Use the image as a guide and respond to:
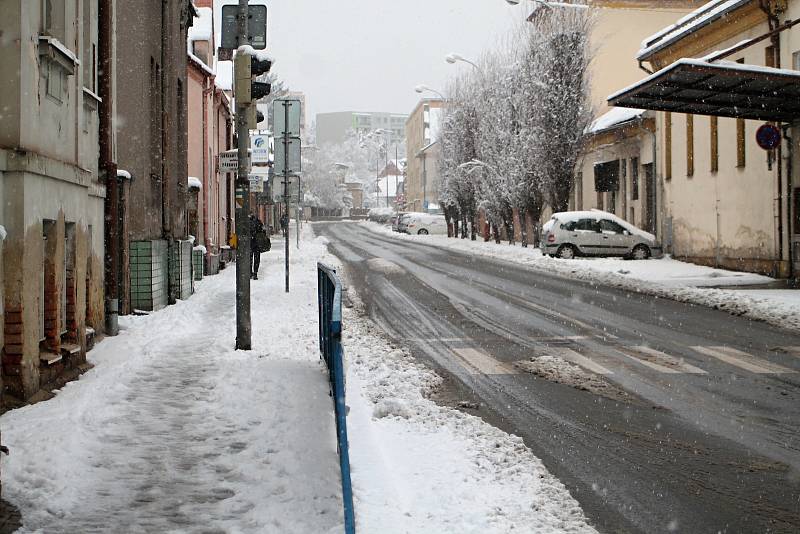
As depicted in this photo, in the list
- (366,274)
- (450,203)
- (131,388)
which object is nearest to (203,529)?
(131,388)

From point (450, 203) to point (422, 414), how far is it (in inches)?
1892

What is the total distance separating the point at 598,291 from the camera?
59.8 feet

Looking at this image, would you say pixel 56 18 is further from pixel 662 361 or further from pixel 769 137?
pixel 769 137

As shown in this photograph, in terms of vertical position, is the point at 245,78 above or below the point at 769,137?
below

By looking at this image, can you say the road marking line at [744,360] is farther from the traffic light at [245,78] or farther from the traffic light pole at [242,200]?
the traffic light at [245,78]

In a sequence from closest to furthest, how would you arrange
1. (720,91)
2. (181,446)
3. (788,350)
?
(181,446) < (788,350) < (720,91)

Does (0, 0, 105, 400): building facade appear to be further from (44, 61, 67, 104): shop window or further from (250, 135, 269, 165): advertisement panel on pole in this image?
(250, 135, 269, 165): advertisement panel on pole

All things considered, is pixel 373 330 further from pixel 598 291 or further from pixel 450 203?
pixel 450 203

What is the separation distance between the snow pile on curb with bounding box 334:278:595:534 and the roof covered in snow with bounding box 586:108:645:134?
26.8 metres

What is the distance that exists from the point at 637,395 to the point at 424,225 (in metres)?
57.5

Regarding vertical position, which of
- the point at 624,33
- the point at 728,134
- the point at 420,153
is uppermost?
the point at 420,153

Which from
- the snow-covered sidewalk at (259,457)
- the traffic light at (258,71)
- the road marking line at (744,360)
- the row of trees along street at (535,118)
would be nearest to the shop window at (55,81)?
the traffic light at (258,71)

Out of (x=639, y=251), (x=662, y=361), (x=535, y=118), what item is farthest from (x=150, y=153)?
(x=535, y=118)

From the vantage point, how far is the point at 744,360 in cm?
953
